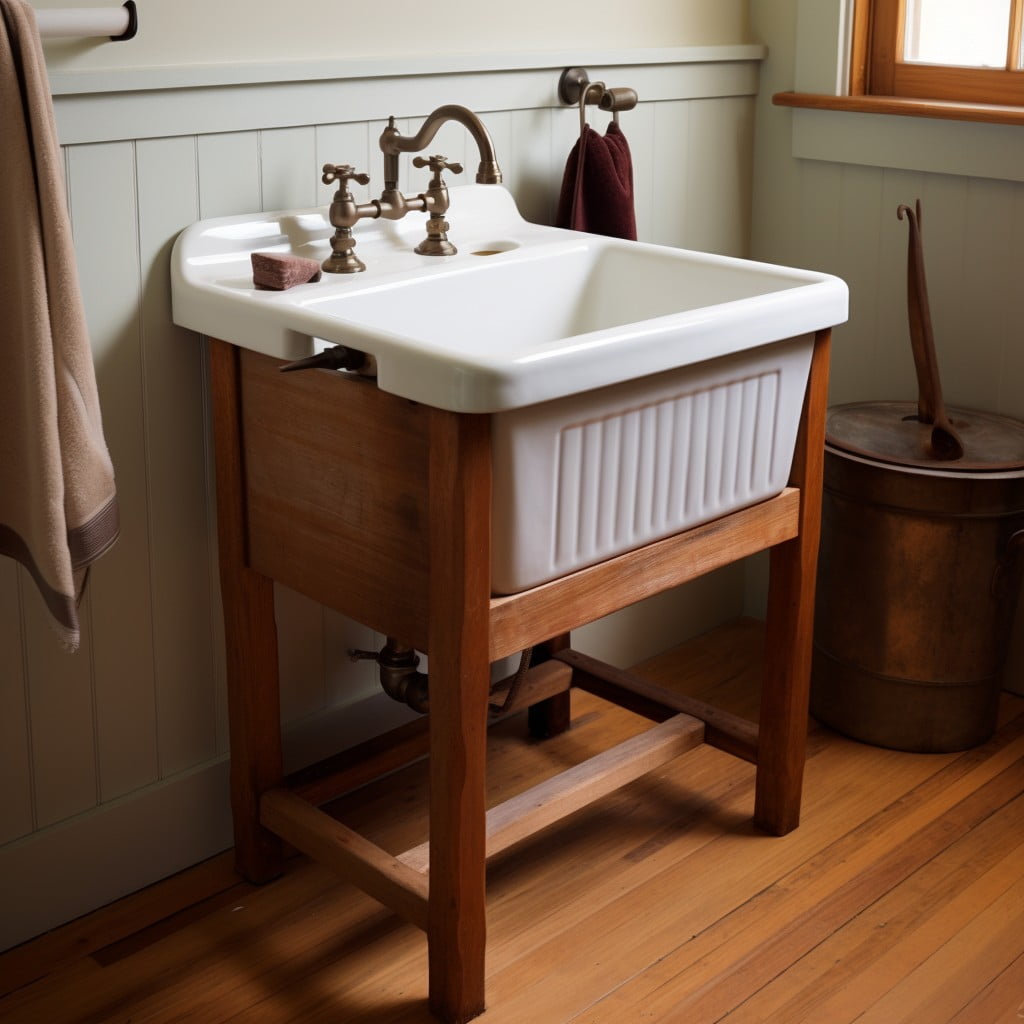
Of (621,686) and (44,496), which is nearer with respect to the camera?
(44,496)

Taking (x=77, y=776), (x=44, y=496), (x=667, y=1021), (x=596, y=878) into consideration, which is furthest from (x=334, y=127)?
(x=667, y=1021)

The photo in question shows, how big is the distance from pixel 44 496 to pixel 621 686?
1.01 m

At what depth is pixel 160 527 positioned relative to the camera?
69.3 inches

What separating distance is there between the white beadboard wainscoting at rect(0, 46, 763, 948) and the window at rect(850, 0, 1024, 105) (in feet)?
2.00

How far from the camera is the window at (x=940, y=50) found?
218 cm

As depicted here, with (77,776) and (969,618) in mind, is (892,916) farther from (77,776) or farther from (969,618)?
(77,776)

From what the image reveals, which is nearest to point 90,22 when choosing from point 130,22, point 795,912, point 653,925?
point 130,22

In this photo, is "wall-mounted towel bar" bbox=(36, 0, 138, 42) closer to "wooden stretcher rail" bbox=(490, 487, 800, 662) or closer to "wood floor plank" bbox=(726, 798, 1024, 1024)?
"wooden stretcher rail" bbox=(490, 487, 800, 662)

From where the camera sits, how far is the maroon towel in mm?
1993

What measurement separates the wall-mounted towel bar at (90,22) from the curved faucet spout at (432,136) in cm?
35

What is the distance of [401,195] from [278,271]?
27 cm

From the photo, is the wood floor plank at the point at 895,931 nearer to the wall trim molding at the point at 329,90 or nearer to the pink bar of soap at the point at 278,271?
the pink bar of soap at the point at 278,271

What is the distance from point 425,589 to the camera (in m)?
1.45

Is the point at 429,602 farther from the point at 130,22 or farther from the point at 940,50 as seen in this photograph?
the point at 940,50
